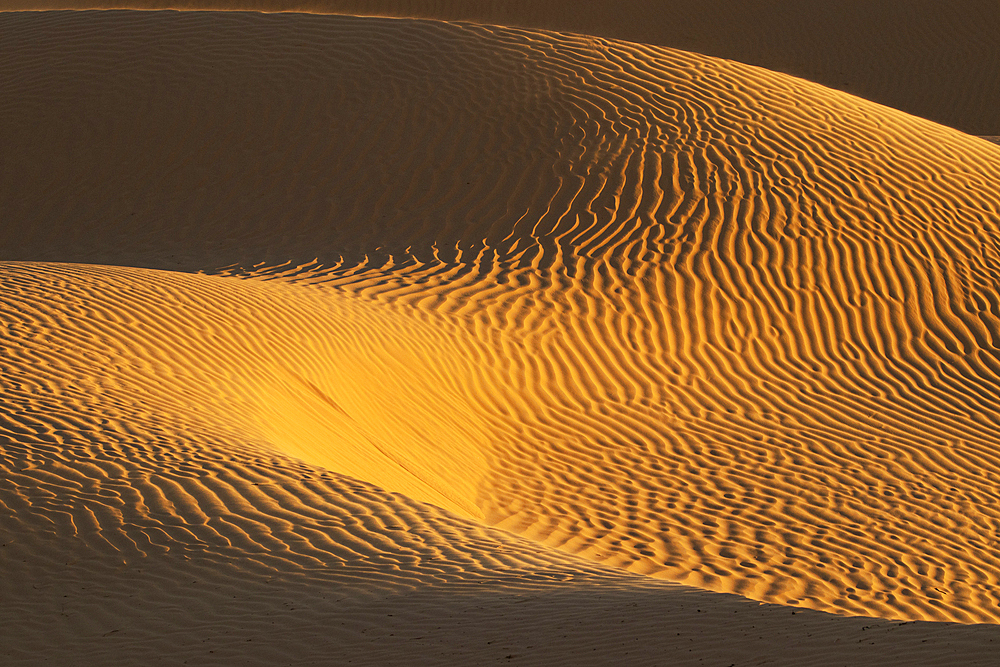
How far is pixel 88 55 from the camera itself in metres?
17.6

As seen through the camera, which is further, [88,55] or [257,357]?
[88,55]

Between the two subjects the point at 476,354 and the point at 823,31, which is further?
the point at 823,31

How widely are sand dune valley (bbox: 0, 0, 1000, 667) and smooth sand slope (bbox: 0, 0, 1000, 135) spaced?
32.4 ft

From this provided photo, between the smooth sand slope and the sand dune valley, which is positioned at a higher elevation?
the smooth sand slope

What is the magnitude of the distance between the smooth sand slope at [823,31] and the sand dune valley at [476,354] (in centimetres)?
988

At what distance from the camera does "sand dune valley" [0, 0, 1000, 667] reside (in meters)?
5.23

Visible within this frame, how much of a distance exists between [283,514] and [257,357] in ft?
11.1

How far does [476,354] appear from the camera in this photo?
1073cm

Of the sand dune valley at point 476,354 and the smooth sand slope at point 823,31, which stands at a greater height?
the smooth sand slope at point 823,31

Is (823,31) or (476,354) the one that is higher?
(823,31)

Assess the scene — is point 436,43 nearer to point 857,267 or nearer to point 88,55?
point 88,55

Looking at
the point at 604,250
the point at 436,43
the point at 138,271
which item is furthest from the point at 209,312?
the point at 436,43

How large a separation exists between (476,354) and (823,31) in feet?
71.2

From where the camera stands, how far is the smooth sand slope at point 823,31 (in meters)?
25.4
